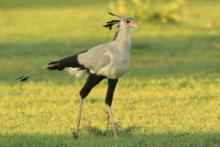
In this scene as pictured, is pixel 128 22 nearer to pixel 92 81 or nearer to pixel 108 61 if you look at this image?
pixel 108 61

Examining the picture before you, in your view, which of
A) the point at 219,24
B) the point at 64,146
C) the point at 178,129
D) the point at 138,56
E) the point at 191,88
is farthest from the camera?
the point at 219,24

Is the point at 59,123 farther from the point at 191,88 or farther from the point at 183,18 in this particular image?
the point at 183,18

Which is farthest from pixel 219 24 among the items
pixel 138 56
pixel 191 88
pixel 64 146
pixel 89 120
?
pixel 64 146

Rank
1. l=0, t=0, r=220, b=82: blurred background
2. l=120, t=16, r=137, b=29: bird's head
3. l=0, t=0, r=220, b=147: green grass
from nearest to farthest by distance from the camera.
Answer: l=120, t=16, r=137, b=29: bird's head < l=0, t=0, r=220, b=147: green grass < l=0, t=0, r=220, b=82: blurred background

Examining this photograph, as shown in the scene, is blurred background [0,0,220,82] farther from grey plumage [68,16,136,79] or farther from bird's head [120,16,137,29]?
bird's head [120,16,137,29]

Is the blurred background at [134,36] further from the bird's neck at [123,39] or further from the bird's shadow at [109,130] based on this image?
the bird's neck at [123,39]

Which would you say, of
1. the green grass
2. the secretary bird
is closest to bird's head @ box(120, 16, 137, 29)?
the secretary bird

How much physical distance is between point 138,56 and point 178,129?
6.78m

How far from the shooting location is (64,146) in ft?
25.3

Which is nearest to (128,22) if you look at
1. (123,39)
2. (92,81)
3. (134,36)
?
(123,39)

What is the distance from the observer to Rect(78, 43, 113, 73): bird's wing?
782 centimetres

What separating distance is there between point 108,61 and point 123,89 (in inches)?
155

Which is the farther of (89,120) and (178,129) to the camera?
(89,120)

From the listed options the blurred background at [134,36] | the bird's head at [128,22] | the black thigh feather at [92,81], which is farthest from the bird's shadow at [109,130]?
the blurred background at [134,36]
